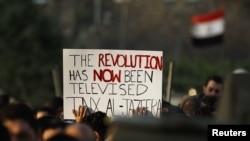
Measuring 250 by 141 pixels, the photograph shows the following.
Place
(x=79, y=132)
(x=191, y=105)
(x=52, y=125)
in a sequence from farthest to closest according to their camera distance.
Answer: (x=191, y=105) < (x=52, y=125) < (x=79, y=132)

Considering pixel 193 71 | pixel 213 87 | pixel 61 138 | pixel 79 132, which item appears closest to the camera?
pixel 61 138

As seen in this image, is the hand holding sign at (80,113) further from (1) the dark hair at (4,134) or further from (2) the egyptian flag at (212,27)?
(2) the egyptian flag at (212,27)

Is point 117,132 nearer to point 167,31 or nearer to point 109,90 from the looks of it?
point 109,90

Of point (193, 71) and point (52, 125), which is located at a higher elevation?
point (52, 125)

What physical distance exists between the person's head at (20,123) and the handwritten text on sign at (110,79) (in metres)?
1.82

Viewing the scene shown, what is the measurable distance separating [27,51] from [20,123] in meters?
25.2

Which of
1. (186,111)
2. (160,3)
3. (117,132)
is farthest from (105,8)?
(117,132)

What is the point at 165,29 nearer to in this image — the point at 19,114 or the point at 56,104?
the point at 56,104

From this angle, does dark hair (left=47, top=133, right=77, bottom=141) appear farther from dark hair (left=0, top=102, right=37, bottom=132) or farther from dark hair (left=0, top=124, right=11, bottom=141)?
dark hair (left=0, top=102, right=37, bottom=132)

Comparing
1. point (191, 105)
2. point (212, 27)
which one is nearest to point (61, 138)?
point (191, 105)

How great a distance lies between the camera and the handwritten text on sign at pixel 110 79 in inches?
311

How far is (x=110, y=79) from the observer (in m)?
8.02

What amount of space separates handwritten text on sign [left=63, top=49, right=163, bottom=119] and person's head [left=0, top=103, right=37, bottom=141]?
1.82m

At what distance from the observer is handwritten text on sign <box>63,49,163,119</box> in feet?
25.9
